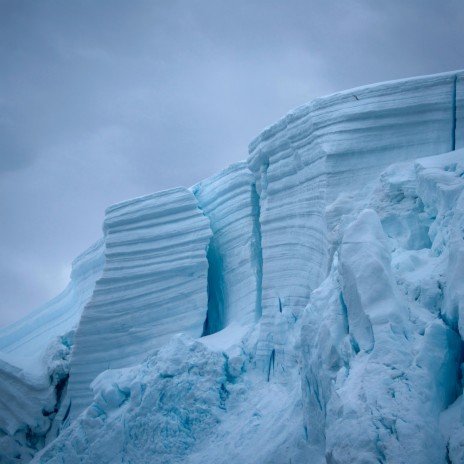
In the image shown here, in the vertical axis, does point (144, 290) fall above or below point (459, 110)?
below

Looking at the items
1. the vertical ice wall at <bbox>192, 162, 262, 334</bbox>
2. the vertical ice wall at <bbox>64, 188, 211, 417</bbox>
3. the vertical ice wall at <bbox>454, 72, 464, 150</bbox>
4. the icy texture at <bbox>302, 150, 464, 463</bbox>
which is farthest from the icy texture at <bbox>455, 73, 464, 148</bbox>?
the vertical ice wall at <bbox>64, 188, 211, 417</bbox>

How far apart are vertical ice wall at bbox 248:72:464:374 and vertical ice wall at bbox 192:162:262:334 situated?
0.59 m

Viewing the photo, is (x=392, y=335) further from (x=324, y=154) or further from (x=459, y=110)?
(x=459, y=110)

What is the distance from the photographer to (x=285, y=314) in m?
7.46

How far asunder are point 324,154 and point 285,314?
2213mm

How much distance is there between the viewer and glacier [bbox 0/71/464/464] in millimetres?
4234

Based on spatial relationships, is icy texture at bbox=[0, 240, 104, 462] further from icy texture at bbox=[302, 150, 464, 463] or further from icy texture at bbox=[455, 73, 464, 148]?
icy texture at bbox=[455, 73, 464, 148]

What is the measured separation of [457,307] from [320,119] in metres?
3.77

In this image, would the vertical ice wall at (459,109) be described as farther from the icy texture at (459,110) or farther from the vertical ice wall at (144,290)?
the vertical ice wall at (144,290)

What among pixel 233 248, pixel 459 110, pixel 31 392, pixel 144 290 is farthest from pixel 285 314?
pixel 31 392

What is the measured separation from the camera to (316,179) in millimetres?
7336

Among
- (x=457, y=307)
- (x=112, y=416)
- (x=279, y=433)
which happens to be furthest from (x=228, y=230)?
(x=457, y=307)

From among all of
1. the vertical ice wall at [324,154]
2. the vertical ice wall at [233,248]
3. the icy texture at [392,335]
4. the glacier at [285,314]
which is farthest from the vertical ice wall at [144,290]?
the icy texture at [392,335]

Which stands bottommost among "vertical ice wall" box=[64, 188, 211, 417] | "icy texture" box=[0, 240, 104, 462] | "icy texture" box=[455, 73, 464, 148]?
"icy texture" box=[0, 240, 104, 462]
